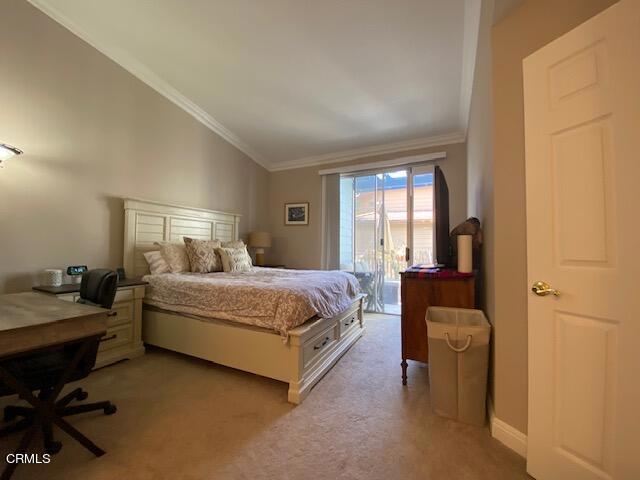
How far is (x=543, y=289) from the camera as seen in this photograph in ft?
3.91

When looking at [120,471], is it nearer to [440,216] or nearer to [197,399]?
[197,399]

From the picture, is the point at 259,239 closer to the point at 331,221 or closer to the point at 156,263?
the point at 331,221

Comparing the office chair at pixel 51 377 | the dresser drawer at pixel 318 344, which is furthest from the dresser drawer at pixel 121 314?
the dresser drawer at pixel 318 344

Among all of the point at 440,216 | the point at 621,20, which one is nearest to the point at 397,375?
the point at 440,216

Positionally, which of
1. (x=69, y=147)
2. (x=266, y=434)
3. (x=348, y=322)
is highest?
(x=69, y=147)

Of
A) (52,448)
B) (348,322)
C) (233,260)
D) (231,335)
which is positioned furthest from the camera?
(233,260)

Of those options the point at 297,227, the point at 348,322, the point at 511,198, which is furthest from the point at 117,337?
the point at 511,198

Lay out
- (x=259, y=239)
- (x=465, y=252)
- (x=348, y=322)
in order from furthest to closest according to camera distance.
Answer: (x=259, y=239) → (x=348, y=322) → (x=465, y=252)

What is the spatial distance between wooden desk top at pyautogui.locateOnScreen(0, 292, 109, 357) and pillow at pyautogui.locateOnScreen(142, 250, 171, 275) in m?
1.39

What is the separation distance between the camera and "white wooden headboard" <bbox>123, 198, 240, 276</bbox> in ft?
9.72

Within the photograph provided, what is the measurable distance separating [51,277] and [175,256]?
102cm

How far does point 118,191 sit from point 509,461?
4.00m

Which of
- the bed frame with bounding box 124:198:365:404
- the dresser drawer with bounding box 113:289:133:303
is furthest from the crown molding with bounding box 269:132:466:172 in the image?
the dresser drawer with bounding box 113:289:133:303

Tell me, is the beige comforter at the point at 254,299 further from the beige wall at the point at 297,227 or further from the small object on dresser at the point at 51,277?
the beige wall at the point at 297,227
